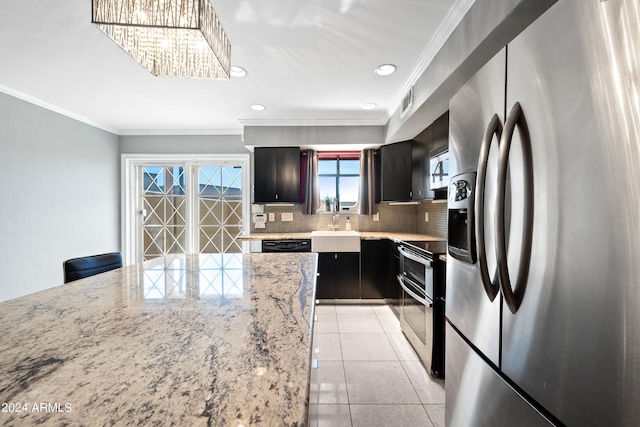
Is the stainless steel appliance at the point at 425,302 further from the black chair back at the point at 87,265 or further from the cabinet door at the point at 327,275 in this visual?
the black chair back at the point at 87,265

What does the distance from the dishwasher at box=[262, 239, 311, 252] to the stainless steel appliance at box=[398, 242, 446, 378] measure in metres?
1.41

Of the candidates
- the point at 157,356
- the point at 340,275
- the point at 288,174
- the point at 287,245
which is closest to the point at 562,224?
the point at 157,356

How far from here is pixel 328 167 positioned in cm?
429

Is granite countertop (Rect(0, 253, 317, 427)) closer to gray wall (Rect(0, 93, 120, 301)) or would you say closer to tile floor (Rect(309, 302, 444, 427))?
tile floor (Rect(309, 302, 444, 427))

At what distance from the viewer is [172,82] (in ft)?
8.68

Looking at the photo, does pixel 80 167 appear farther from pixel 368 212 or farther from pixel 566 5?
pixel 566 5

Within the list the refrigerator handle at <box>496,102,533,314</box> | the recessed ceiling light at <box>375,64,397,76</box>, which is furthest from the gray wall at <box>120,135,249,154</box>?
the refrigerator handle at <box>496,102,533,314</box>

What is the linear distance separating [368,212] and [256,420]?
372cm

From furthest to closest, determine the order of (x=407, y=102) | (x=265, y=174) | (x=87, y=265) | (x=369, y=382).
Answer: (x=265, y=174), (x=407, y=102), (x=369, y=382), (x=87, y=265)

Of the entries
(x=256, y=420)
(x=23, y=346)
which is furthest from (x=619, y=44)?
(x=23, y=346)

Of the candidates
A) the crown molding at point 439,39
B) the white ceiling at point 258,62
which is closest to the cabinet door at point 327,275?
the white ceiling at point 258,62

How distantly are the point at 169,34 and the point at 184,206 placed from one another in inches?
138

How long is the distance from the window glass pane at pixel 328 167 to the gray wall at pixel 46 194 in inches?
128

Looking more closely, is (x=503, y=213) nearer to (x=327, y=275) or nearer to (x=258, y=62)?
(x=258, y=62)
